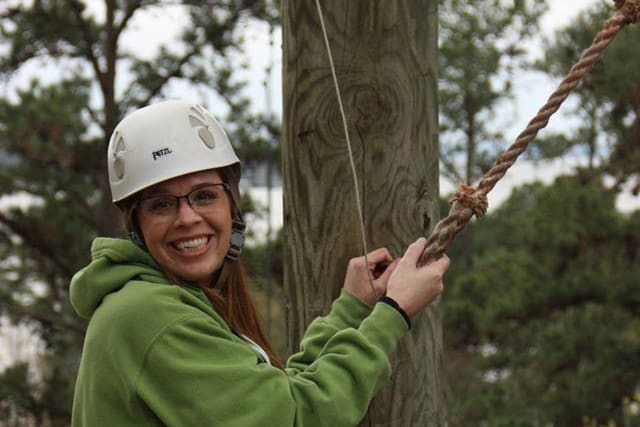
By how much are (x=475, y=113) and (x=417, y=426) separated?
44.5 feet

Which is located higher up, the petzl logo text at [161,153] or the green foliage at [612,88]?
the green foliage at [612,88]

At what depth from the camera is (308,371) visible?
2246 mm

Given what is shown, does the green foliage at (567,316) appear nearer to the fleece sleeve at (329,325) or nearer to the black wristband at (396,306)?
the fleece sleeve at (329,325)

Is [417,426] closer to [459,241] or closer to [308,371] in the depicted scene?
[308,371]

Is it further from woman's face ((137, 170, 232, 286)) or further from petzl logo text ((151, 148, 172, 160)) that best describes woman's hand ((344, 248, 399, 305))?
petzl logo text ((151, 148, 172, 160))

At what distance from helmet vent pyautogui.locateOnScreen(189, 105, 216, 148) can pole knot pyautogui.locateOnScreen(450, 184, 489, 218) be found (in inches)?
23.5

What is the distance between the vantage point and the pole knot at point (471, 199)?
251cm

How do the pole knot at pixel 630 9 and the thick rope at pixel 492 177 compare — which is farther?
the pole knot at pixel 630 9

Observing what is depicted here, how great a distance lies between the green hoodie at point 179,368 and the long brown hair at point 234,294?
0.11 m

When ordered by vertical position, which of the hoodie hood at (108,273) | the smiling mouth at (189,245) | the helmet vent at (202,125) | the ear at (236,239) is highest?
the helmet vent at (202,125)

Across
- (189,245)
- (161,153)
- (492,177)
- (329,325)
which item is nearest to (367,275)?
(329,325)

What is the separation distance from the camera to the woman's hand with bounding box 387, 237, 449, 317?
2.41 metres

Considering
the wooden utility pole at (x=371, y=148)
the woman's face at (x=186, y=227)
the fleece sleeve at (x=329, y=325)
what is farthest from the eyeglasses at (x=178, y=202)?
the wooden utility pole at (x=371, y=148)

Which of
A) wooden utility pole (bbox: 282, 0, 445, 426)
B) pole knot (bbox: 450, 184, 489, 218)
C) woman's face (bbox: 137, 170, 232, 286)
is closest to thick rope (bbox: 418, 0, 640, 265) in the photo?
pole knot (bbox: 450, 184, 489, 218)
